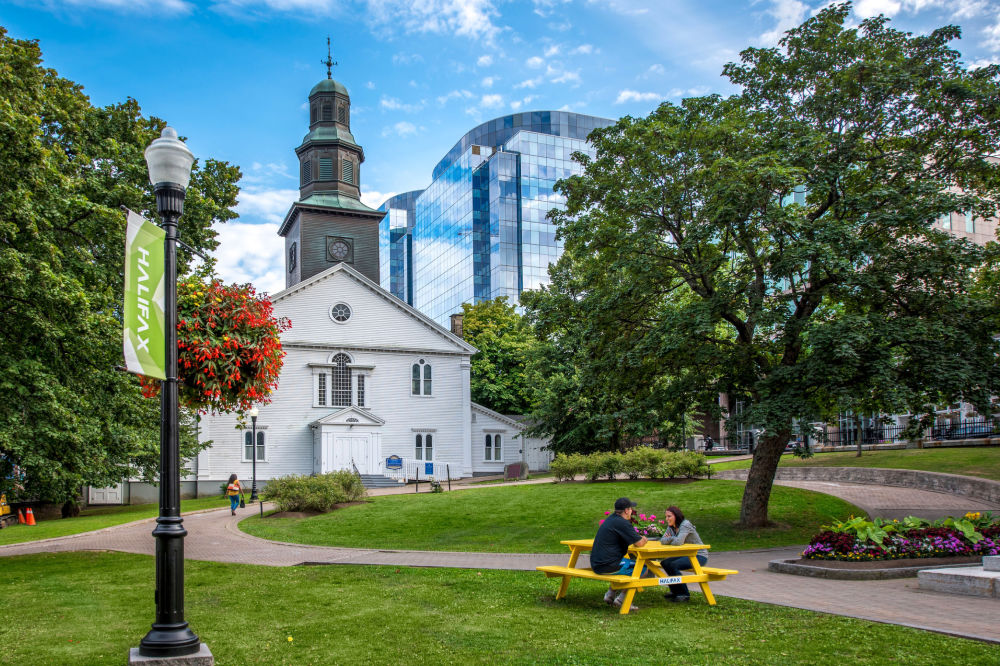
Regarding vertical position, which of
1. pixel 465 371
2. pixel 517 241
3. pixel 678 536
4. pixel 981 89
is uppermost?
pixel 517 241

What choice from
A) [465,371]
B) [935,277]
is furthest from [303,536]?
[465,371]

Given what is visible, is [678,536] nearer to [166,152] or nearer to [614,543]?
[614,543]

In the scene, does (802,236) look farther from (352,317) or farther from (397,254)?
(397,254)

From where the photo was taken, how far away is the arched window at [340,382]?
1641 inches

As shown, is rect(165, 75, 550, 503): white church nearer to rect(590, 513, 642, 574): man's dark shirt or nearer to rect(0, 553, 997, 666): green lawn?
rect(0, 553, 997, 666): green lawn

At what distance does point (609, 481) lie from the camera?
29.2m

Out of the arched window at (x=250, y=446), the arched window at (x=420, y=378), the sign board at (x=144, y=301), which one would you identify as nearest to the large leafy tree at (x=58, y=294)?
the sign board at (x=144, y=301)

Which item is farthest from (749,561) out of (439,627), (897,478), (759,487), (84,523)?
(84,523)

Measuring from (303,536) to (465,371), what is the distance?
24534 millimetres

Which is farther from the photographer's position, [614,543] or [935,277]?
[935,277]

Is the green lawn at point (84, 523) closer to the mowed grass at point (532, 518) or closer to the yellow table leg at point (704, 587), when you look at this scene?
the mowed grass at point (532, 518)

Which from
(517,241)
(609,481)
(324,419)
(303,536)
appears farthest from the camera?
(517,241)

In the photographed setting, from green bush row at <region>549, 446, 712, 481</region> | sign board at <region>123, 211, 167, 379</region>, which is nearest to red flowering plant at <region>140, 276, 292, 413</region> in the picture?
sign board at <region>123, 211, 167, 379</region>

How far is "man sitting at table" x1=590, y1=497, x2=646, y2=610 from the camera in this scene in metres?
9.97
